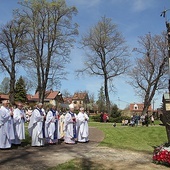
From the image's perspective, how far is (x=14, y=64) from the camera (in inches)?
1635

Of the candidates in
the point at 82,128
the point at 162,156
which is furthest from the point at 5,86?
the point at 162,156

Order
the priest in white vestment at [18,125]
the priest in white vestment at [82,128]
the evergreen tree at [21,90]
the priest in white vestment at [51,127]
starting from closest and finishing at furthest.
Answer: the priest in white vestment at [18,125] < the priest in white vestment at [51,127] < the priest in white vestment at [82,128] < the evergreen tree at [21,90]

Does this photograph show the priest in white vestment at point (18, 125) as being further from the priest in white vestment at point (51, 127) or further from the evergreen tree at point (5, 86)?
the evergreen tree at point (5, 86)

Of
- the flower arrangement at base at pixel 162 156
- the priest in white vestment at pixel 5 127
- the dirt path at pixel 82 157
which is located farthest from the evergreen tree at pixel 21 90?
the flower arrangement at base at pixel 162 156

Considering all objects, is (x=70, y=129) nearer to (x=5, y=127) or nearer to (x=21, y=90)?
(x=5, y=127)

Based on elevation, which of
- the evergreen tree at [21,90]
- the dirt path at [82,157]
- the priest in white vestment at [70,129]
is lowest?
the dirt path at [82,157]

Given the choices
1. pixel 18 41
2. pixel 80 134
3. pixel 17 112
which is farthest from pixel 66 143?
pixel 18 41

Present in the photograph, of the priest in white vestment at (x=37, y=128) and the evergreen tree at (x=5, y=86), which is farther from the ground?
the evergreen tree at (x=5, y=86)

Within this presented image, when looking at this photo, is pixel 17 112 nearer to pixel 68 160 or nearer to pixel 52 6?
pixel 68 160

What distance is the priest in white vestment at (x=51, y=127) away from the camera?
14.6m

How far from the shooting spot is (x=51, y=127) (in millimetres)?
14781

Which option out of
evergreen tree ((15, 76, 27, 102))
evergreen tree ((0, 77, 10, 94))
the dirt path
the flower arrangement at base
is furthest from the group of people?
evergreen tree ((0, 77, 10, 94))

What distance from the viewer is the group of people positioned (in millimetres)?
12133

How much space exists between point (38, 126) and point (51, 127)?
1330 mm
